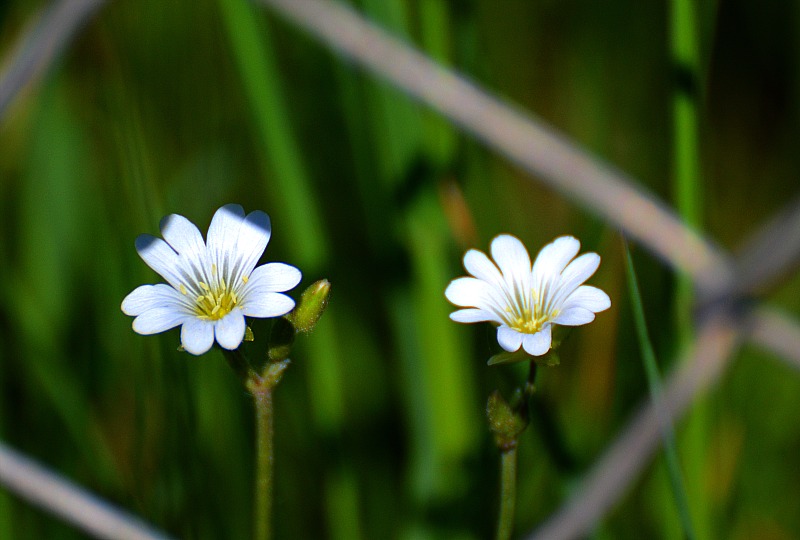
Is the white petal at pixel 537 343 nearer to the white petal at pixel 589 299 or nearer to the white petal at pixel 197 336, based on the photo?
the white petal at pixel 589 299

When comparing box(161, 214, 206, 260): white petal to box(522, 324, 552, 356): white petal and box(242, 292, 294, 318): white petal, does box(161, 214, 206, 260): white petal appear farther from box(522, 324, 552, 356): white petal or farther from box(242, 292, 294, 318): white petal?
box(522, 324, 552, 356): white petal

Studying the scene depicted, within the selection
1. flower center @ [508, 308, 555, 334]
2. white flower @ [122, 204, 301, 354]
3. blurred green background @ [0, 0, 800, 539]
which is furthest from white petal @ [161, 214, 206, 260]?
flower center @ [508, 308, 555, 334]

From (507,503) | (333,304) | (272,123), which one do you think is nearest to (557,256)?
(507,503)

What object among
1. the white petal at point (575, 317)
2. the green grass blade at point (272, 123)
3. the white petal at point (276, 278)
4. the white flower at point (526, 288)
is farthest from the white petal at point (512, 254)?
the green grass blade at point (272, 123)

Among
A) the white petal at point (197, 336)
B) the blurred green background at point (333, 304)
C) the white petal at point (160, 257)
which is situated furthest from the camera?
the blurred green background at point (333, 304)

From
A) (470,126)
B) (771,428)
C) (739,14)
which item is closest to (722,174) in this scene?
(739,14)

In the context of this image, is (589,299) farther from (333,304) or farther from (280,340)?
(333,304)

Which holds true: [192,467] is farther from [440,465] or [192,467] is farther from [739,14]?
[739,14]

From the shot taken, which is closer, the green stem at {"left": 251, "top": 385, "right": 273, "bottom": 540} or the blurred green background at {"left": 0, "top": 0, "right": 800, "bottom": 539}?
the green stem at {"left": 251, "top": 385, "right": 273, "bottom": 540}
